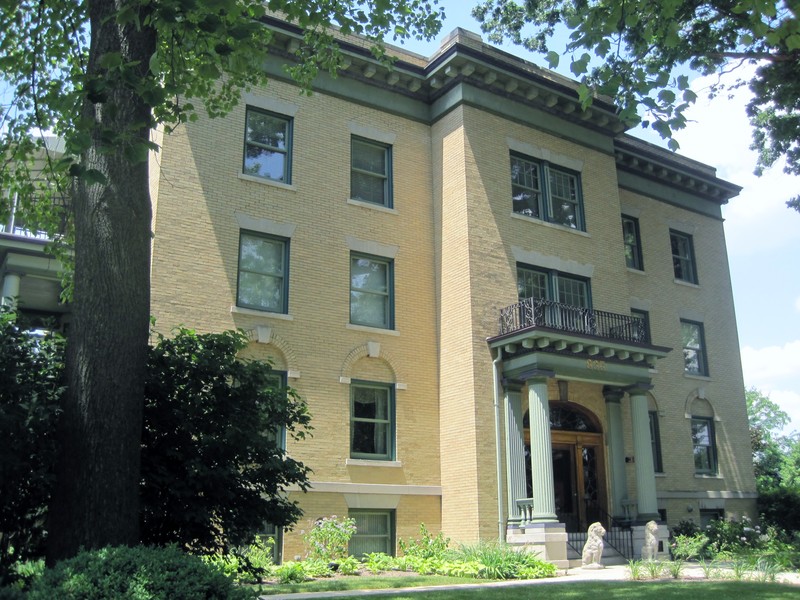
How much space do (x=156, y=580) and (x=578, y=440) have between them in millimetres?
16554

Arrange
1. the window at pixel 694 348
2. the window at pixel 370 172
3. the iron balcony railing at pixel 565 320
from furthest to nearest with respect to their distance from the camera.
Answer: the window at pixel 694 348, the window at pixel 370 172, the iron balcony railing at pixel 565 320

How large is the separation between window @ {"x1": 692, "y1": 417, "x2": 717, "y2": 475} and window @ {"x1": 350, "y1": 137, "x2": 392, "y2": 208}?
12.6 metres

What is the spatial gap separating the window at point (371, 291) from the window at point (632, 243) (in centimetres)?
930

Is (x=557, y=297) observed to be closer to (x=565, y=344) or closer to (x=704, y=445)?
(x=565, y=344)

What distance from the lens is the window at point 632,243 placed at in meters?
26.2

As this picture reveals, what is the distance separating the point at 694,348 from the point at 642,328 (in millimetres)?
5992

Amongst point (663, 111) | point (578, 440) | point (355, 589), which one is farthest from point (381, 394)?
point (663, 111)

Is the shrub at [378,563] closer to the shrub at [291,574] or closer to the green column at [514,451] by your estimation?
the shrub at [291,574]

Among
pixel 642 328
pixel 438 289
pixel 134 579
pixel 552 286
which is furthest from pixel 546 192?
pixel 134 579

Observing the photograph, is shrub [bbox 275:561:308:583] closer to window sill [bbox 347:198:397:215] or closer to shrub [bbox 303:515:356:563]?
shrub [bbox 303:515:356:563]

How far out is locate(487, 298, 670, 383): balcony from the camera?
1908 cm

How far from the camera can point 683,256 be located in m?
28.0

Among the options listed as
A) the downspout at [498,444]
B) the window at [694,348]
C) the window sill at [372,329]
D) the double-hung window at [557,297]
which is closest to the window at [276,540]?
the downspout at [498,444]

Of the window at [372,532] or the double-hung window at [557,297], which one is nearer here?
the window at [372,532]
